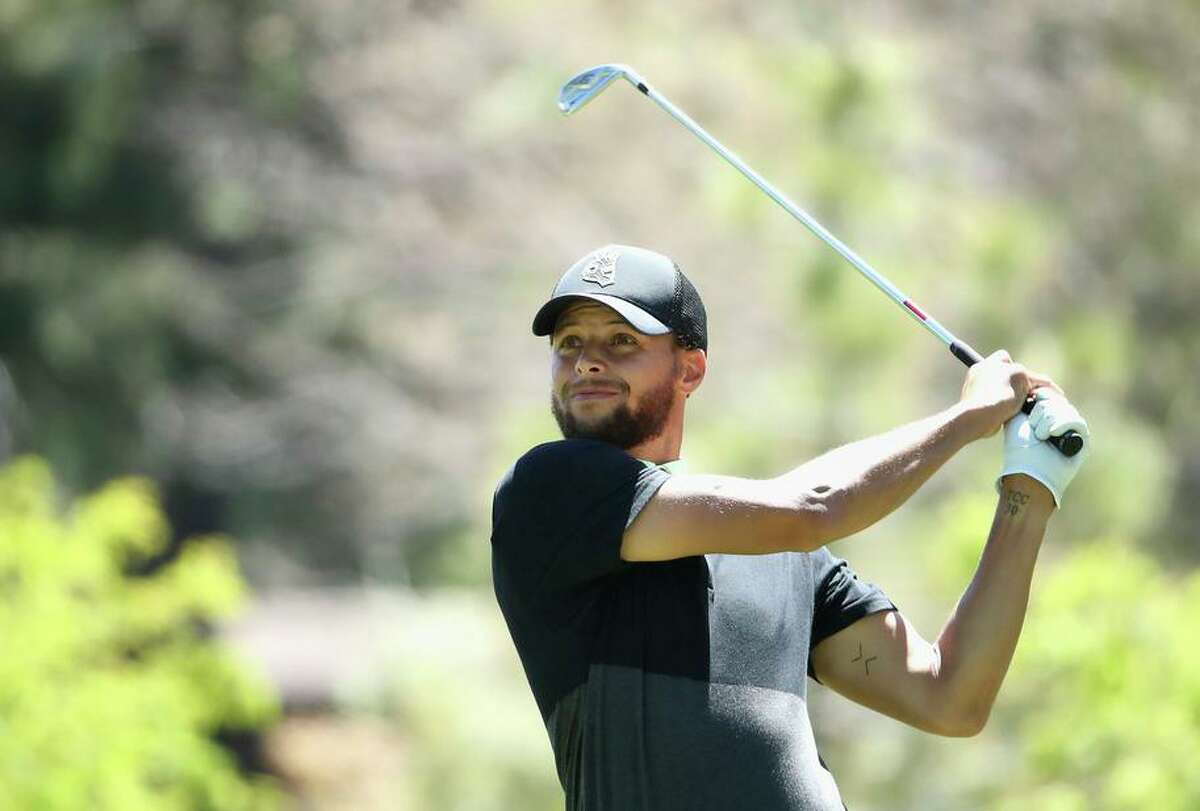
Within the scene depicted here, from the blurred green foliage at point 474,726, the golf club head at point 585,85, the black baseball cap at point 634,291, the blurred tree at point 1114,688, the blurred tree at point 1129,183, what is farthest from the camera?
the blurred tree at point 1129,183

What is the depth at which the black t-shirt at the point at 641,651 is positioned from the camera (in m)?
2.41

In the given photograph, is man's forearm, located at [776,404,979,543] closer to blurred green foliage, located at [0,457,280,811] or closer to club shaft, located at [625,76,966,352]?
club shaft, located at [625,76,966,352]

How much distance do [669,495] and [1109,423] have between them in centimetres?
633

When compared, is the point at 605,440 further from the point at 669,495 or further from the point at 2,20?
the point at 2,20

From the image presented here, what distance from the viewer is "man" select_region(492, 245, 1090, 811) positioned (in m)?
2.42

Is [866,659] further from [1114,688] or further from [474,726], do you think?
[474,726]

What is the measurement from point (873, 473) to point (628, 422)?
36cm

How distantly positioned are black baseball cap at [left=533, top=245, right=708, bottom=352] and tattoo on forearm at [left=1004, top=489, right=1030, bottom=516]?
481 millimetres

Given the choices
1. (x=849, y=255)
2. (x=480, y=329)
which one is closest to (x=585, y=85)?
(x=849, y=255)

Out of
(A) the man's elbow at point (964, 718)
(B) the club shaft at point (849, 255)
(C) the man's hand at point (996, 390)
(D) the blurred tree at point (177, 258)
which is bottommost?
(A) the man's elbow at point (964, 718)

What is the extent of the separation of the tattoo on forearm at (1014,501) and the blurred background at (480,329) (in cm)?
273

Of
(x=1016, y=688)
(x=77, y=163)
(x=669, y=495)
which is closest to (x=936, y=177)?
(x=1016, y=688)

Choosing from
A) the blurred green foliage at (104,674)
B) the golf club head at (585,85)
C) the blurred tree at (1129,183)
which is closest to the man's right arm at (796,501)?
the golf club head at (585,85)

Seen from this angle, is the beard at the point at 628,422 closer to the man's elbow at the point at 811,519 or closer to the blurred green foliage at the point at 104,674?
the man's elbow at the point at 811,519
